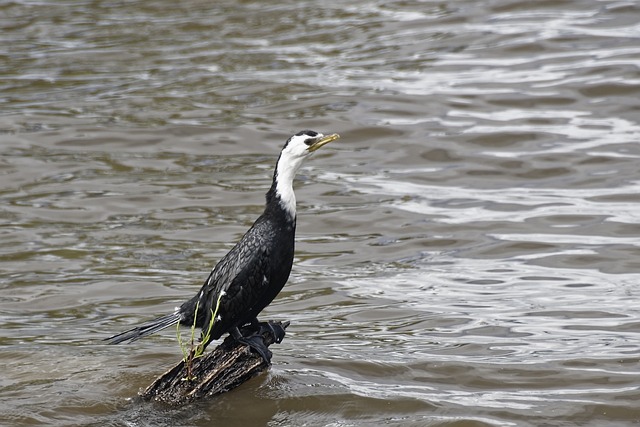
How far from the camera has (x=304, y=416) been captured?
748 cm

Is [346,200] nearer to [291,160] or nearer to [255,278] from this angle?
[291,160]

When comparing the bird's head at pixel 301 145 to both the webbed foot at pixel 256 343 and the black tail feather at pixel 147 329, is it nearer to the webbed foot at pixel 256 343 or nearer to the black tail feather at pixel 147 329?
the webbed foot at pixel 256 343

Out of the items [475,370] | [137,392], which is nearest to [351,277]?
[475,370]

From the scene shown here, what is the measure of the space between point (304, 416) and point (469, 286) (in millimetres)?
3096

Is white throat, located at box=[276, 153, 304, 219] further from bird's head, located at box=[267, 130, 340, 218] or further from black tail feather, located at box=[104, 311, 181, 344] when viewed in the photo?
black tail feather, located at box=[104, 311, 181, 344]

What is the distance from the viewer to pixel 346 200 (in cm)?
1258

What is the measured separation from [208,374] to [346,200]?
5445 mm

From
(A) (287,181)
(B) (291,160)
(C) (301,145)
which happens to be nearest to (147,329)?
(A) (287,181)

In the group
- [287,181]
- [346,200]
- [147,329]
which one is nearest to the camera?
[147,329]

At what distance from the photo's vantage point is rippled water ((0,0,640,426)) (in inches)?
312

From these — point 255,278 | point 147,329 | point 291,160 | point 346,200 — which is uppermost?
point 291,160

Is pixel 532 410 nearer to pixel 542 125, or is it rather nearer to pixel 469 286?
pixel 469 286

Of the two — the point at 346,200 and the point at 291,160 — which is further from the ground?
the point at 291,160

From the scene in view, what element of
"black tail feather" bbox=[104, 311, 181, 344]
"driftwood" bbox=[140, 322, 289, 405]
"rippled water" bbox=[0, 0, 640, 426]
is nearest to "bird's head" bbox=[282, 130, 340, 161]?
"driftwood" bbox=[140, 322, 289, 405]
